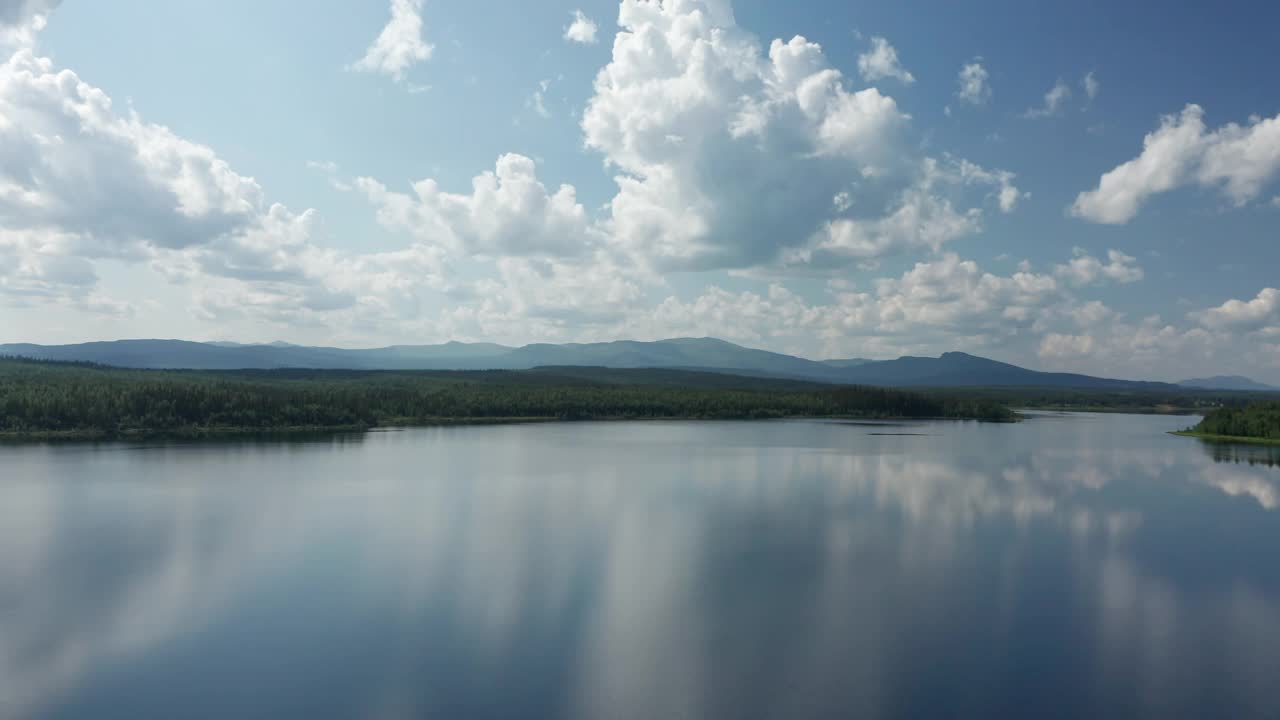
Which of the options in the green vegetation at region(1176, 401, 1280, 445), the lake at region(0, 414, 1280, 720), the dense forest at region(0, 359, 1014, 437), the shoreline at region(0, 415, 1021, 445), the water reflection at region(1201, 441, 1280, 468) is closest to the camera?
the lake at region(0, 414, 1280, 720)

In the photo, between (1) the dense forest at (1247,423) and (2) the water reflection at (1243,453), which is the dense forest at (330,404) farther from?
(2) the water reflection at (1243,453)

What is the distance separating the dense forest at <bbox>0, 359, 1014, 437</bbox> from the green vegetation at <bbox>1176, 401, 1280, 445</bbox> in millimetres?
25143

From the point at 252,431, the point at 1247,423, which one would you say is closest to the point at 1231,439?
the point at 1247,423

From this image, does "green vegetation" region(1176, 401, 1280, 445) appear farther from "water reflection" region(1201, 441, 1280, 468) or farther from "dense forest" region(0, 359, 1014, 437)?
"dense forest" region(0, 359, 1014, 437)

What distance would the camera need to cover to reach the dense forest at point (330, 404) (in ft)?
161

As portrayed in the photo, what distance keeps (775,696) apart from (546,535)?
11.1 metres

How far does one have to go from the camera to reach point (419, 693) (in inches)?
404

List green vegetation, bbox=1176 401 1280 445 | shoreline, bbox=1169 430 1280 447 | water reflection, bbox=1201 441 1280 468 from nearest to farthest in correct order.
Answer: water reflection, bbox=1201 441 1280 468 → shoreline, bbox=1169 430 1280 447 → green vegetation, bbox=1176 401 1280 445

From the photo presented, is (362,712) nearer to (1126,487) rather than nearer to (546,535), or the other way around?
(546,535)

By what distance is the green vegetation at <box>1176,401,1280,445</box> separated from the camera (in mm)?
52253

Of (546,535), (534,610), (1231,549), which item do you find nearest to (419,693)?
(534,610)

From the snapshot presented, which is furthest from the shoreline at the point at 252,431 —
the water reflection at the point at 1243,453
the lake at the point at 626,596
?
the water reflection at the point at 1243,453

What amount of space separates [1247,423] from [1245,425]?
0.80 ft

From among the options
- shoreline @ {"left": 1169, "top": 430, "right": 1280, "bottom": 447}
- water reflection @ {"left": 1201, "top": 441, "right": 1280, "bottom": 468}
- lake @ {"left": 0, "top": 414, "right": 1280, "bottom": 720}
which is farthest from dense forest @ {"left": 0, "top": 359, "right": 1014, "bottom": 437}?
water reflection @ {"left": 1201, "top": 441, "right": 1280, "bottom": 468}
